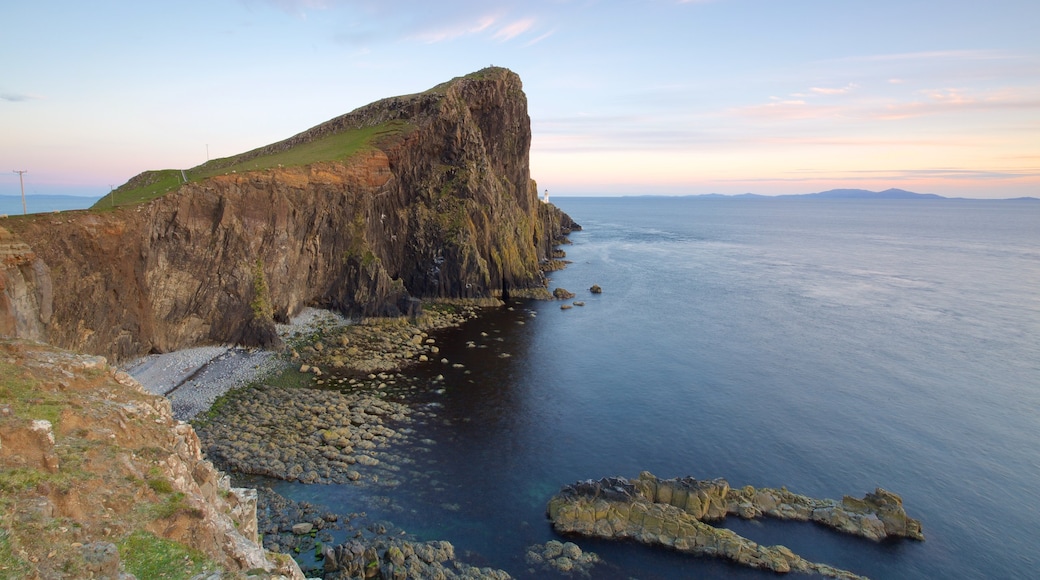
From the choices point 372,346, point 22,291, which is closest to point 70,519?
point 22,291

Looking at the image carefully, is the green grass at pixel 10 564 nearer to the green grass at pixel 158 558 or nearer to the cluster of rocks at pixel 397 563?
the green grass at pixel 158 558

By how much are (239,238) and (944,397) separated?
59265 millimetres

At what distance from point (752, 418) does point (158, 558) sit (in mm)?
36158

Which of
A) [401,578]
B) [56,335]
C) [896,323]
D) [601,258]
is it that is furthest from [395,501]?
[601,258]

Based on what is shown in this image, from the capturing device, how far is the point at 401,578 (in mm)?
22422

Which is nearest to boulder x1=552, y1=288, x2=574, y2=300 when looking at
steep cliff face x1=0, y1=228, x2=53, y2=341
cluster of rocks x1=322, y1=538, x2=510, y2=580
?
cluster of rocks x1=322, y1=538, x2=510, y2=580

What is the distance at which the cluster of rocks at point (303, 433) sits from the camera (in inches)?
1195

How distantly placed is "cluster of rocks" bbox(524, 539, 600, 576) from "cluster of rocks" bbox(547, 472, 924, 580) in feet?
4.39

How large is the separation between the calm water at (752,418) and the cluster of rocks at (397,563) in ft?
3.84

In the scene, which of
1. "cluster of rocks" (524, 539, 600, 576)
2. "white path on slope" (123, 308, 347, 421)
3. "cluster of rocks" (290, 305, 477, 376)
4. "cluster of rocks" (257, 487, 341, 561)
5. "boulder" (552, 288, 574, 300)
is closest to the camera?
"cluster of rocks" (524, 539, 600, 576)

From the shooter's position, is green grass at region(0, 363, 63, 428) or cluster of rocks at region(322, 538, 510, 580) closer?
green grass at region(0, 363, 63, 428)

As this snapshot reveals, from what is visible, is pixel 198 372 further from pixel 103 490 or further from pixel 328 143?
pixel 328 143

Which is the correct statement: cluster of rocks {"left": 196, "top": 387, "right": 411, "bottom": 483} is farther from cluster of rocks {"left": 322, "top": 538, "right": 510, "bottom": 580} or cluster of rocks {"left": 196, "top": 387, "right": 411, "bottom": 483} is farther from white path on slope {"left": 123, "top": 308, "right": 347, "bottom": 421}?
cluster of rocks {"left": 322, "top": 538, "right": 510, "bottom": 580}

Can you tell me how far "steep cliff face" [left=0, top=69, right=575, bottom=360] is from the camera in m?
38.7
